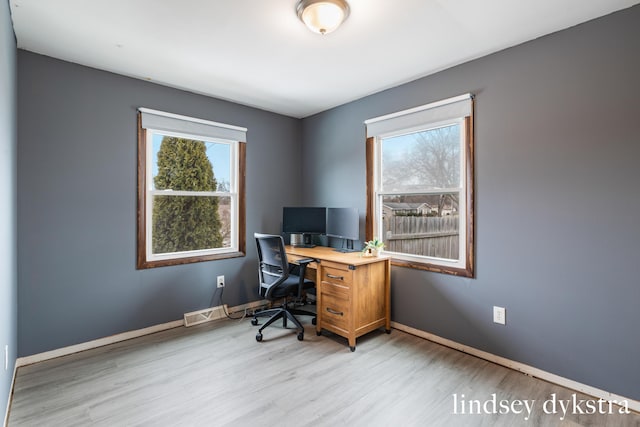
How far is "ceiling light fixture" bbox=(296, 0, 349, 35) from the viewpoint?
1.84 m

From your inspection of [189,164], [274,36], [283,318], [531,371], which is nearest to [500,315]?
[531,371]

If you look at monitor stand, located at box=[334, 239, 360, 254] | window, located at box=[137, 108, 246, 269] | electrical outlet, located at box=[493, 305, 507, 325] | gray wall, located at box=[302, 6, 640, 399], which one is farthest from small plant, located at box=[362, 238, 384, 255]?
window, located at box=[137, 108, 246, 269]

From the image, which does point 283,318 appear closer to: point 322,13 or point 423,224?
point 423,224

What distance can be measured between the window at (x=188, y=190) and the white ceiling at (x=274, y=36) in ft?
1.65

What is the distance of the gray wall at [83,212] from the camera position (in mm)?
2471

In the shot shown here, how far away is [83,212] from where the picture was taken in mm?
2703

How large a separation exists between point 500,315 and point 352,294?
1.18 metres

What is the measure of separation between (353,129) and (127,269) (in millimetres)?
2747

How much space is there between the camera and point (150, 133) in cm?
308

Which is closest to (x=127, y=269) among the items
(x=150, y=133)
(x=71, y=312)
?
(x=71, y=312)

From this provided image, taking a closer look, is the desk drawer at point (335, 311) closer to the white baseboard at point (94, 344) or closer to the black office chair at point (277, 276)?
the black office chair at point (277, 276)

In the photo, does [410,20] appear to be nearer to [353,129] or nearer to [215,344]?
[353,129]

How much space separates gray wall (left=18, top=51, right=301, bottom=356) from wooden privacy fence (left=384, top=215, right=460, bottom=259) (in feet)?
6.94

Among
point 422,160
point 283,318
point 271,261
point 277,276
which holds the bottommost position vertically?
point 283,318
